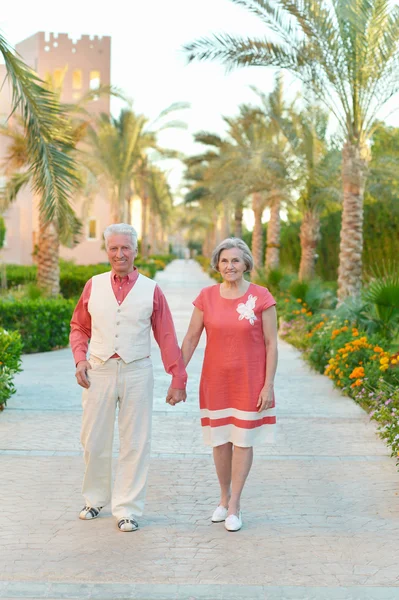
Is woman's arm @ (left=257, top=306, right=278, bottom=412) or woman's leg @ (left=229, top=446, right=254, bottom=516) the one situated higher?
woman's arm @ (left=257, top=306, right=278, bottom=412)

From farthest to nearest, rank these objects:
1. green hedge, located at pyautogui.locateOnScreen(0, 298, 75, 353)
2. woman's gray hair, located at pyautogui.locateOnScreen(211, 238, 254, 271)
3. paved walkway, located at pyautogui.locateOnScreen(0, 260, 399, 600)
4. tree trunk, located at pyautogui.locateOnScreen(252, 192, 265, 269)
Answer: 1. tree trunk, located at pyautogui.locateOnScreen(252, 192, 265, 269)
2. green hedge, located at pyautogui.locateOnScreen(0, 298, 75, 353)
3. woman's gray hair, located at pyautogui.locateOnScreen(211, 238, 254, 271)
4. paved walkway, located at pyautogui.locateOnScreen(0, 260, 399, 600)

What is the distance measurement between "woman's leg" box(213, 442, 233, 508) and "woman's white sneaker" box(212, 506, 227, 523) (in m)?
0.03

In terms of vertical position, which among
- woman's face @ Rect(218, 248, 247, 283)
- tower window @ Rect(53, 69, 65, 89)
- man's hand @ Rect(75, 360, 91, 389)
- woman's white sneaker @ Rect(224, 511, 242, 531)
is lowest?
woman's white sneaker @ Rect(224, 511, 242, 531)

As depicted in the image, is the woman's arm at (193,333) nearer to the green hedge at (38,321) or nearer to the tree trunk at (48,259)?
the green hedge at (38,321)

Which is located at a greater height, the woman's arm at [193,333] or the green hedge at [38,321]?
the woman's arm at [193,333]

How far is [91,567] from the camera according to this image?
4215 mm

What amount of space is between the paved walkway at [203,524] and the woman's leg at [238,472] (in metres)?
0.16

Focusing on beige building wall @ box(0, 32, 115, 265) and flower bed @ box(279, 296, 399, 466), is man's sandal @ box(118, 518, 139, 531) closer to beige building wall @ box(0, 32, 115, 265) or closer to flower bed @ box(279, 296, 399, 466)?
flower bed @ box(279, 296, 399, 466)

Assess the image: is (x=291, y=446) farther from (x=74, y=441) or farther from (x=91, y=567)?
(x=91, y=567)

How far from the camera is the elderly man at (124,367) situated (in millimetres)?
4785

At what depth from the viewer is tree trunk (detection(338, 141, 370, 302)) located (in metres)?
13.8

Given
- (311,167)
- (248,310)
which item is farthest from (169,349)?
(311,167)

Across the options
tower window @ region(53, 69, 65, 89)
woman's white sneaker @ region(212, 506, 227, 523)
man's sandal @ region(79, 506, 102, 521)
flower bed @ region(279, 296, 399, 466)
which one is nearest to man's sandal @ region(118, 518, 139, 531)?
man's sandal @ region(79, 506, 102, 521)

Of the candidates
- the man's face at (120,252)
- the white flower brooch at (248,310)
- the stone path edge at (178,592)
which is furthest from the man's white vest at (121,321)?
the stone path edge at (178,592)
